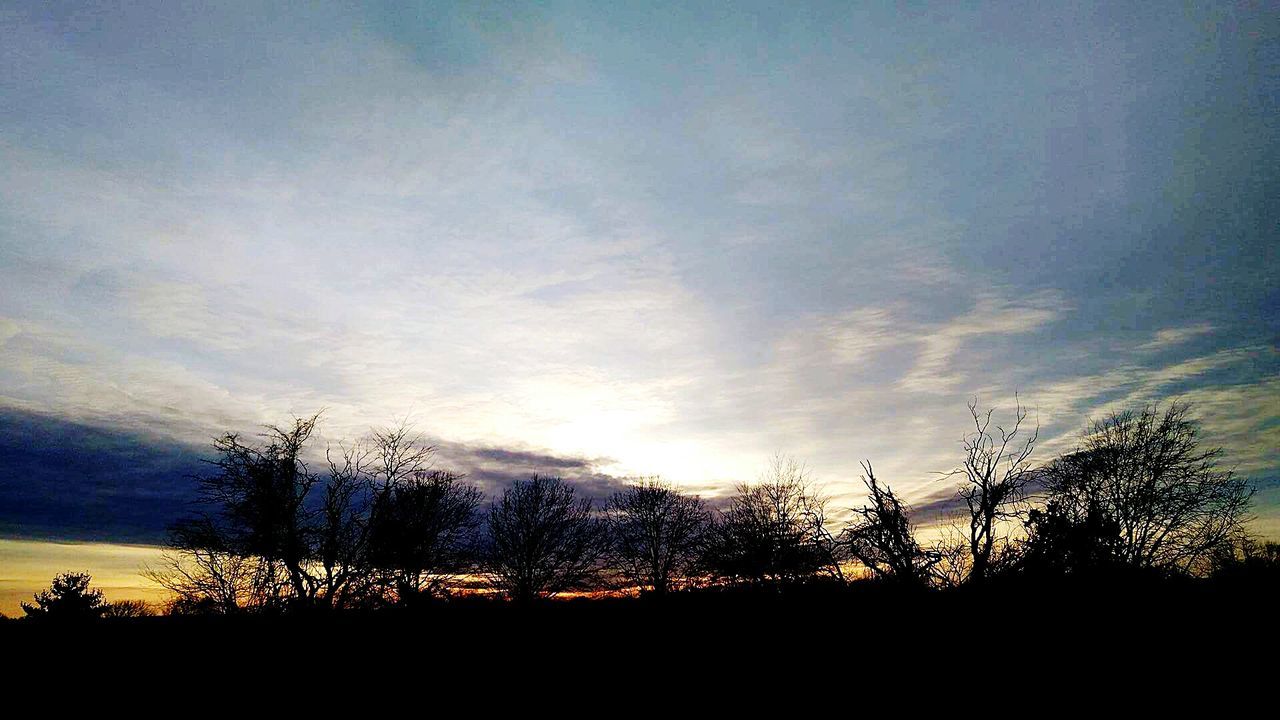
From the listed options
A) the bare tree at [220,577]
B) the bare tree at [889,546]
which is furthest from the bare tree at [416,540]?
the bare tree at [889,546]

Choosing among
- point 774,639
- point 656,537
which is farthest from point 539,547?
point 774,639

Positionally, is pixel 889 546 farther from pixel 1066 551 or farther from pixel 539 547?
pixel 539 547

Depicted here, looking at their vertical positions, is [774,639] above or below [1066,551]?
below

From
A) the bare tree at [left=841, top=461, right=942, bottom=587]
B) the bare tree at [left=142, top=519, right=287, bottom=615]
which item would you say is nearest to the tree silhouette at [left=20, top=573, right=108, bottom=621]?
the bare tree at [left=142, top=519, right=287, bottom=615]

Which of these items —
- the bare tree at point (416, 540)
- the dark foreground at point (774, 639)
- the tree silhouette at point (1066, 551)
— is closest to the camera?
the dark foreground at point (774, 639)

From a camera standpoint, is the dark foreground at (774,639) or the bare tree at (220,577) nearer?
the dark foreground at (774,639)

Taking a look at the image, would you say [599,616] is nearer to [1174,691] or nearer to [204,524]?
A: [1174,691]

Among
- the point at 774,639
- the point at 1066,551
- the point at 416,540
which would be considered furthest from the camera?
the point at 416,540

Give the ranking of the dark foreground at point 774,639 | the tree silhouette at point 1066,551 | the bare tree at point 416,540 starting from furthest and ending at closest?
the bare tree at point 416,540 → the tree silhouette at point 1066,551 → the dark foreground at point 774,639

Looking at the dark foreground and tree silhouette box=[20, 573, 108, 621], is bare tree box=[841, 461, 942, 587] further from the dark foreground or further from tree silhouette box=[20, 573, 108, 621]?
tree silhouette box=[20, 573, 108, 621]

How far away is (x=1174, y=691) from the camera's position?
9172mm

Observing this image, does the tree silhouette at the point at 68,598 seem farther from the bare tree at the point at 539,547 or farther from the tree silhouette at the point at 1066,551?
the tree silhouette at the point at 1066,551

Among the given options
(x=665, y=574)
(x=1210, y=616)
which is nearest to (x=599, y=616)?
(x=1210, y=616)

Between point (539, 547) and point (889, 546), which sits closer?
point (889, 546)
